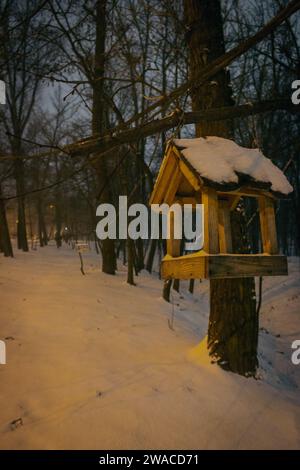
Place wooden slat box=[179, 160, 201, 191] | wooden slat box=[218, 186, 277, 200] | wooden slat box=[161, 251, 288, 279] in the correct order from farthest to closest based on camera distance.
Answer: wooden slat box=[218, 186, 277, 200] → wooden slat box=[179, 160, 201, 191] → wooden slat box=[161, 251, 288, 279]

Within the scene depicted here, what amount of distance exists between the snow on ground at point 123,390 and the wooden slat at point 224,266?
5.25 ft

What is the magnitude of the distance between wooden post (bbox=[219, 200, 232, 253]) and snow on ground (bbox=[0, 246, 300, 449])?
1.91 meters

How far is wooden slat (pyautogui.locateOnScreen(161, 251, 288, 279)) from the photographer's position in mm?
2267

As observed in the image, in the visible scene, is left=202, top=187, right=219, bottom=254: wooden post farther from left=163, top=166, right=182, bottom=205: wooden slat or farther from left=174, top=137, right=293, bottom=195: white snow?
left=163, top=166, right=182, bottom=205: wooden slat

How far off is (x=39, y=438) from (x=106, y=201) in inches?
366

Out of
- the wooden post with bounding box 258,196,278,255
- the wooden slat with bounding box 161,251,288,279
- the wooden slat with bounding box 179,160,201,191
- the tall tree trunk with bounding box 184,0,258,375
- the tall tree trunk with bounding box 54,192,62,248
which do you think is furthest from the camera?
the tall tree trunk with bounding box 54,192,62,248

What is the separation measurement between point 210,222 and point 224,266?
1.10 feet

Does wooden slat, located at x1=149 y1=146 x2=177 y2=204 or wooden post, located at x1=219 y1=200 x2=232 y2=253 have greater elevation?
wooden slat, located at x1=149 y1=146 x2=177 y2=204

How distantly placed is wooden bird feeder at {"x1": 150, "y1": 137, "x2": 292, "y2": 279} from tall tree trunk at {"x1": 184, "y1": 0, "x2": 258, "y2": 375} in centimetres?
147
